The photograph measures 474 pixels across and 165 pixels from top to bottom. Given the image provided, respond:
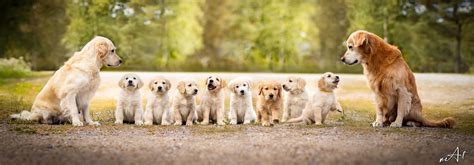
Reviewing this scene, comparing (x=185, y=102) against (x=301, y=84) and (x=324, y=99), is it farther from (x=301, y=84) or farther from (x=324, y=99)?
(x=324, y=99)

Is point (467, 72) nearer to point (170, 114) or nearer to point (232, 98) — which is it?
point (232, 98)

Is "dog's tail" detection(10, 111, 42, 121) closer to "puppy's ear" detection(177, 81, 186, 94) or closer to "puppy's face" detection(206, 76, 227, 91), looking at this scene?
"puppy's ear" detection(177, 81, 186, 94)

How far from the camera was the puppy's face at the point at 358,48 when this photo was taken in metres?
6.95

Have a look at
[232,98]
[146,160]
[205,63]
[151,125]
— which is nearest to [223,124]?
[232,98]

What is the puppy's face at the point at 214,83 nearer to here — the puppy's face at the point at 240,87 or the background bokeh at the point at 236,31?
the puppy's face at the point at 240,87

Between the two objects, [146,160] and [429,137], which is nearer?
[146,160]

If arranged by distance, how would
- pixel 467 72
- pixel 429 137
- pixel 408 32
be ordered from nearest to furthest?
pixel 429 137
pixel 467 72
pixel 408 32

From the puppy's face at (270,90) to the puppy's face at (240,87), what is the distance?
0.16 meters

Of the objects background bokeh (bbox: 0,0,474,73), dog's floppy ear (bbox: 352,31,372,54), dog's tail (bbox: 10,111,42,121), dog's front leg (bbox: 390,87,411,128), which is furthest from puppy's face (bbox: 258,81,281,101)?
background bokeh (bbox: 0,0,474,73)

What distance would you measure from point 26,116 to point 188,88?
2158mm

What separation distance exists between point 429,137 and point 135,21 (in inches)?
231

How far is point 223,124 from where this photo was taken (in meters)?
7.27

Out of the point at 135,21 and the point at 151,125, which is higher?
the point at 135,21

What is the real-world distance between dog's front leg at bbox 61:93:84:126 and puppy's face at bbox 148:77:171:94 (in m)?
0.88
